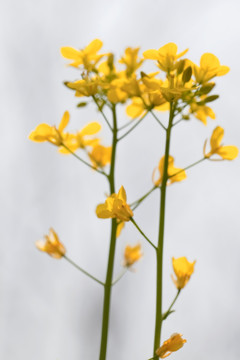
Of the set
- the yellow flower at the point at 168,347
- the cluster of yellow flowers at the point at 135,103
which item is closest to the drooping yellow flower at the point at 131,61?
the cluster of yellow flowers at the point at 135,103

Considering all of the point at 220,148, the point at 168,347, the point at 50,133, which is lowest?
the point at 168,347

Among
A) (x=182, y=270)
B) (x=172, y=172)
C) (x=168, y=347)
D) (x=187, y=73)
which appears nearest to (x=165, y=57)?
(x=187, y=73)

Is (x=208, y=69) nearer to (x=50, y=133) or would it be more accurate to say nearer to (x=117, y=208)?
(x=117, y=208)

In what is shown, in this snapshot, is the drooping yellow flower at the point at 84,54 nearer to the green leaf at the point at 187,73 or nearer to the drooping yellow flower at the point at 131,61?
the drooping yellow flower at the point at 131,61

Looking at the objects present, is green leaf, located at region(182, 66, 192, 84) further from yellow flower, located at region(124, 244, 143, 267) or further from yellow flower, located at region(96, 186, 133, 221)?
yellow flower, located at region(124, 244, 143, 267)

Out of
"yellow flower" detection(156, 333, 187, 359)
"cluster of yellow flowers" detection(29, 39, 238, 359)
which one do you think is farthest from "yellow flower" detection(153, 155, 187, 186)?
"yellow flower" detection(156, 333, 187, 359)

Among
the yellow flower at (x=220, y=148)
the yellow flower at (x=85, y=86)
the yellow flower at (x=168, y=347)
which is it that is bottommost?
the yellow flower at (x=168, y=347)

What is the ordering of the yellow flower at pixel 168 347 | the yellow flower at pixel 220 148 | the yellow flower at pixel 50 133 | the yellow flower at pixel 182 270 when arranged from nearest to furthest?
the yellow flower at pixel 168 347
the yellow flower at pixel 182 270
the yellow flower at pixel 220 148
the yellow flower at pixel 50 133

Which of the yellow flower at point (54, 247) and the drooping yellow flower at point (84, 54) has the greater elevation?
the drooping yellow flower at point (84, 54)
